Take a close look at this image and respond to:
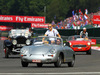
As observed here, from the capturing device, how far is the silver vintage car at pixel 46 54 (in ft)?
52.7

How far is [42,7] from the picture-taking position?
15800 cm

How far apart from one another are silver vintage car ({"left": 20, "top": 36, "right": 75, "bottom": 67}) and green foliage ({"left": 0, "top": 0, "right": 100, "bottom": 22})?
9753 centimetres

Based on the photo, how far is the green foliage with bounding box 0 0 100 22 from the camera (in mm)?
135375

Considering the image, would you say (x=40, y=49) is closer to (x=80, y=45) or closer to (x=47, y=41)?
(x=47, y=41)

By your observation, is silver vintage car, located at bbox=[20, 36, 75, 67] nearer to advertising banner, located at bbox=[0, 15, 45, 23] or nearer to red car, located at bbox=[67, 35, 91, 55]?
red car, located at bbox=[67, 35, 91, 55]

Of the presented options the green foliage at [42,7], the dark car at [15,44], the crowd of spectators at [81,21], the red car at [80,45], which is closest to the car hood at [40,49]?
the dark car at [15,44]

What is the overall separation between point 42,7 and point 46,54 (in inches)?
5602

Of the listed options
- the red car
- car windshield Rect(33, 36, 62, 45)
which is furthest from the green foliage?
car windshield Rect(33, 36, 62, 45)

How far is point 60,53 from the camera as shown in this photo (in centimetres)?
1670

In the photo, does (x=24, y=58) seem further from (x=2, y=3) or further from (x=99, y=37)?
(x=2, y=3)

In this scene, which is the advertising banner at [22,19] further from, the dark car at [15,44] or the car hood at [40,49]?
the car hood at [40,49]

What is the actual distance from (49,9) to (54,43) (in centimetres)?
11979

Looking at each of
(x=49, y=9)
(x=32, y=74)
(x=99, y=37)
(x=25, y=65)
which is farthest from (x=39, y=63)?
(x=49, y=9)

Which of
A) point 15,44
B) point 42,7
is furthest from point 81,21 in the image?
point 42,7
